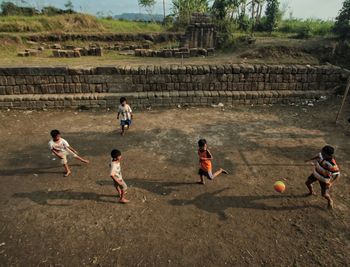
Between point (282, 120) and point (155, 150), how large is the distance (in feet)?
14.2

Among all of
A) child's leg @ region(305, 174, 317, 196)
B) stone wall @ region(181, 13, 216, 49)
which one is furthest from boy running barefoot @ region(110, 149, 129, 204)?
stone wall @ region(181, 13, 216, 49)

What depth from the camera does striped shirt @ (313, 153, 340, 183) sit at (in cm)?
438

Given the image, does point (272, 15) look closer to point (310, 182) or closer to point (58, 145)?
point (310, 182)

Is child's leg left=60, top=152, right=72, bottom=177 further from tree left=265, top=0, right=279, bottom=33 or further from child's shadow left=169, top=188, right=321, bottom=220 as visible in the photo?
tree left=265, top=0, right=279, bottom=33

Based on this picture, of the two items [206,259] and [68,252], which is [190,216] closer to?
[206,259]

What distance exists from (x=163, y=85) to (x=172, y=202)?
565 cm

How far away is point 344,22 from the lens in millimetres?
12805

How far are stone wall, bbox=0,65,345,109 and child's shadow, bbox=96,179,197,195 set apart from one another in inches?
175

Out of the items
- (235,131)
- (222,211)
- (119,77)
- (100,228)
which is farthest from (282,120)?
(100,228)

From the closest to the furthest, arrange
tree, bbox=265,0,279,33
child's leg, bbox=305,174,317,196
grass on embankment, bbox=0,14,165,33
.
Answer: child's leg, bbox=305,174,317,196 < tree, bbox=265,0,279,33 < grass on embankment, bbox=0,14,165,33

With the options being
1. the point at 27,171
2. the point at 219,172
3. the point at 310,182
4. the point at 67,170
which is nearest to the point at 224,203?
the point at 219,172

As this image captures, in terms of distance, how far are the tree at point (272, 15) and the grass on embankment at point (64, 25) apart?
10.2 m

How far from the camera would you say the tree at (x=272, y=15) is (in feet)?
69.1

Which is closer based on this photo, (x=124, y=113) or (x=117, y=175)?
(x=117, y=175)
